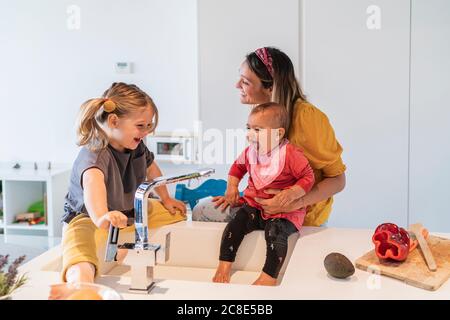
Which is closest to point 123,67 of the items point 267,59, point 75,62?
point 75,62

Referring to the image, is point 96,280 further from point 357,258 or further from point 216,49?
point 216,49

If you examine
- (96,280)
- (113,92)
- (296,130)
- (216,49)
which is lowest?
(96,280)

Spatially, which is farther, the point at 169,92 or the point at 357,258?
the point at 169,92

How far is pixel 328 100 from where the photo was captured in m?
2.67

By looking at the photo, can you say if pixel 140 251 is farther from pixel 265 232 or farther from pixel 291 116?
pixel 291 116

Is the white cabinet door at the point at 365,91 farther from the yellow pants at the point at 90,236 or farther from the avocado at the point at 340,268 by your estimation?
the avocado at the point at 340,268

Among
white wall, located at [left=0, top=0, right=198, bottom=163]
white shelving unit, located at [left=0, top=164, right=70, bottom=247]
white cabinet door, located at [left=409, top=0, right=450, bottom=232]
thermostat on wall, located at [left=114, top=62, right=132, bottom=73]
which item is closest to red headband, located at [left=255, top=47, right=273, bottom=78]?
white cabinet door, located at [left=409, top=0, right=450, bottom=232]

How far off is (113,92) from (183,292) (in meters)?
0.53

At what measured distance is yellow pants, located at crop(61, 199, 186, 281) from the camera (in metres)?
1.08

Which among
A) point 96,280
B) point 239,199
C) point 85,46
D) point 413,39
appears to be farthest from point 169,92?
point 96,280

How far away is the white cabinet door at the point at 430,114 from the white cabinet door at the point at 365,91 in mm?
45

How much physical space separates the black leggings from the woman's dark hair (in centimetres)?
30

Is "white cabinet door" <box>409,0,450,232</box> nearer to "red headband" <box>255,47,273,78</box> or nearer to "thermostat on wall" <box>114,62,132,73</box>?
"red headband" <box>255,47,273,78</box>
